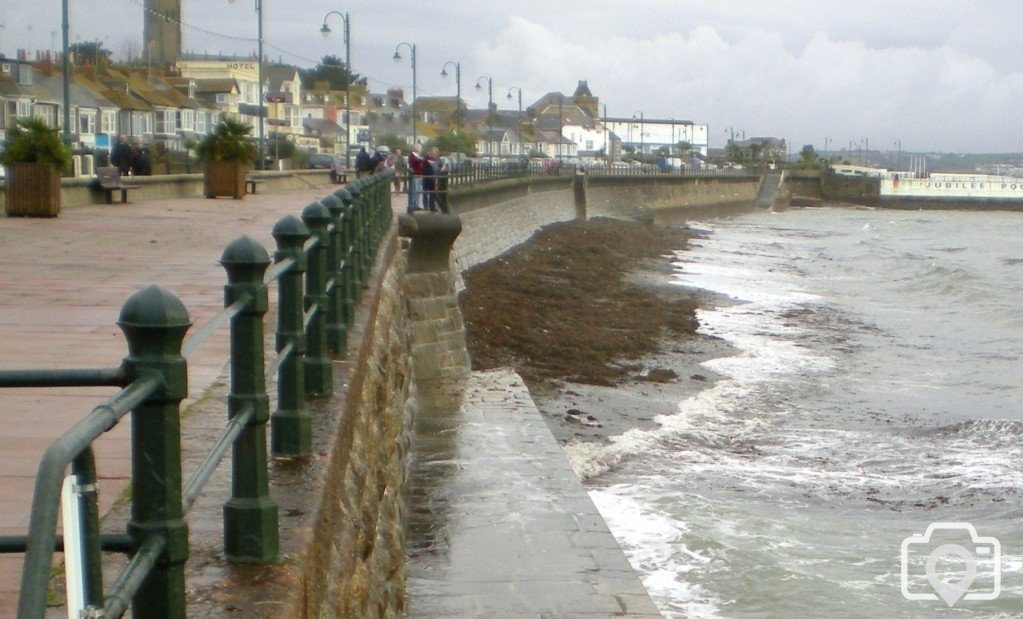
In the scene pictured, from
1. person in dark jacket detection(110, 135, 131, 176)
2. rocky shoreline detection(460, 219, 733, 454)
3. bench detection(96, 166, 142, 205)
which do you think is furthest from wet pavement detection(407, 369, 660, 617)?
person in dark jacket detection(110, 135, 131, 176)

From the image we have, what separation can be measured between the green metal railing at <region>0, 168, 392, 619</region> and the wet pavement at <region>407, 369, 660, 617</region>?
3050mm

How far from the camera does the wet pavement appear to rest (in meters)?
6.98

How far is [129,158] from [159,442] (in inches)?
935

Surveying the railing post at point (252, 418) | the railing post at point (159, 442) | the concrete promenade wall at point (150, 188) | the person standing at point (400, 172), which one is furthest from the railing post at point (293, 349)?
the person standing at point (400, 172)

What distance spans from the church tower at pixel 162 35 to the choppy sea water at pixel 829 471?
77.9 meters

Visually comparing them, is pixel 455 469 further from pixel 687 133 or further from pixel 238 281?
pixel 687 133

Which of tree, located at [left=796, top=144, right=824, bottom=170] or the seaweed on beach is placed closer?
the seaweed on beach

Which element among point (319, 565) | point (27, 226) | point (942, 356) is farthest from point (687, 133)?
point (319, 565)

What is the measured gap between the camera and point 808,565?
32.6 feet

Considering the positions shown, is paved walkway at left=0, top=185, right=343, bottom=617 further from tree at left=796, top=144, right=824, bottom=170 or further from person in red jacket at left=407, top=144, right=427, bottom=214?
tree at left=796, top=144, right=824, bottom=170

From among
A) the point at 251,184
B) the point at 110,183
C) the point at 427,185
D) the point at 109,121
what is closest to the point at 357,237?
the point at 110,183

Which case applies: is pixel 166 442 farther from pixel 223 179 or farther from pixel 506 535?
pixel 223 179

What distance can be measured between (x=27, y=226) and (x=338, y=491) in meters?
12.3

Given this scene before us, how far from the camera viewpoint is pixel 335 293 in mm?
6305
